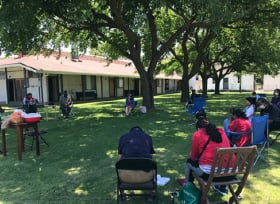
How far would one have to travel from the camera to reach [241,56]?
28.9 m

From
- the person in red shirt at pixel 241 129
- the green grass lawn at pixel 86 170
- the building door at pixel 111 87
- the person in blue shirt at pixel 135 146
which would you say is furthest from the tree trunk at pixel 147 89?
the building door at pixel 111 87

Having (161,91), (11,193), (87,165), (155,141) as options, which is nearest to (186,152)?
(155,141)

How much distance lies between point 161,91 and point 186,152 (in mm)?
38051

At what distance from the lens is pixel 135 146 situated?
4.34 meters

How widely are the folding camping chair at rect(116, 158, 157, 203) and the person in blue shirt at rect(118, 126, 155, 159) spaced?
25 cm

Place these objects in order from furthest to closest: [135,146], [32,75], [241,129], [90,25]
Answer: [32,75]
[90,25]
[241,129]
[135,146]

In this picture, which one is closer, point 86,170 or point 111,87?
point 86,170

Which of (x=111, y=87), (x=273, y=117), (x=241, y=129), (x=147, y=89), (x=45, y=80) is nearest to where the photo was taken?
(x=241, y=129)

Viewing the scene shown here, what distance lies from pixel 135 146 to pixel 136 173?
0.42 m

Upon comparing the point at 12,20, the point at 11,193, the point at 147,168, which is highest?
the point at 12,20

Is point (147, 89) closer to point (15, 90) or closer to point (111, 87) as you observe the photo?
point (15, 90)

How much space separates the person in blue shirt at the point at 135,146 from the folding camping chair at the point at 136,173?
0.25 m

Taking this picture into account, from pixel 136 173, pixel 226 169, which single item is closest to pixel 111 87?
pixel 136 173

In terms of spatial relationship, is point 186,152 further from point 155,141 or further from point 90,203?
point 90,203
